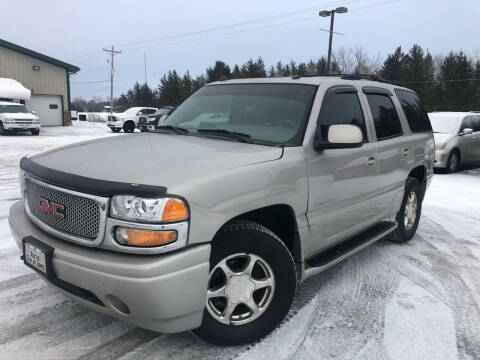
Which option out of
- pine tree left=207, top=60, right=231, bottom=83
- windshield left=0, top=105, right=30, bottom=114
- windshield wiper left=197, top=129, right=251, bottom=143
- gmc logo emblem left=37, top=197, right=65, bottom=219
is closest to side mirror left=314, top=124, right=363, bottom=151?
windshield wiper left=197, top=129, right=251, bottom=143

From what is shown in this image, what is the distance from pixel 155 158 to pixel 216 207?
0.58 meters

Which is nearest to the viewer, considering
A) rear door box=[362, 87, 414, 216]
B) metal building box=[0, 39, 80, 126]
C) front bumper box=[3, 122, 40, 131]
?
rear door box=[362, 87, 414, 216]

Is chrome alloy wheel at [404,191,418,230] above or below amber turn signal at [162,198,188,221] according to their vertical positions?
below

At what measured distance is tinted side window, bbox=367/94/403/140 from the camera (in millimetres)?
4152

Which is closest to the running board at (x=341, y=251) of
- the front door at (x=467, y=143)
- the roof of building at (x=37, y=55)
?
the front door at (x=467, y=143)

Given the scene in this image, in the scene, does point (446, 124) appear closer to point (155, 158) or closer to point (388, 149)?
point (388, 149)

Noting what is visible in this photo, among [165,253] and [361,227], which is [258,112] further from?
[165,253]

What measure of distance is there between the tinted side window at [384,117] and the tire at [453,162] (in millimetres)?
7667

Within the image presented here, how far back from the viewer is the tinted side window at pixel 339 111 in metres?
3.39

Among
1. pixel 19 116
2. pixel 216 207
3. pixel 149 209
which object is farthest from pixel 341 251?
pixel 19 116

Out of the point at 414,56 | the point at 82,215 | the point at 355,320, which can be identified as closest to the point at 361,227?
the point at 355,320

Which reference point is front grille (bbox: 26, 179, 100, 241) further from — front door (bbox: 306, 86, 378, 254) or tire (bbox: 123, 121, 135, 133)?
tire (bbox: 123, 121, 135, 133)

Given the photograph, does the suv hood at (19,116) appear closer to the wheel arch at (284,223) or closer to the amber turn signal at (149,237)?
the wheel arch at (284,223)

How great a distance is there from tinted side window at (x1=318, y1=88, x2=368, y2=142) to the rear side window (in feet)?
4.09
